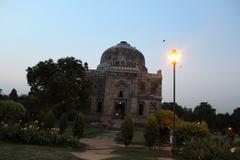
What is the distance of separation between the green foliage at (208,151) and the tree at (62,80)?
23.2m

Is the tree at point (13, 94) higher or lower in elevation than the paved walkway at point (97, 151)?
higher

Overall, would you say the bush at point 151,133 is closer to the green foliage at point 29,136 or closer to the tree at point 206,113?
the green foliage at point 29,136

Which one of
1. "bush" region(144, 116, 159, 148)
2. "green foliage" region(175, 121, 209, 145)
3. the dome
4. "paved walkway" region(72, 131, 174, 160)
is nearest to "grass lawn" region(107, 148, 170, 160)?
"paved walkway" region(72, 131, 174, 160)

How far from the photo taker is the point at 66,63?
4116cm

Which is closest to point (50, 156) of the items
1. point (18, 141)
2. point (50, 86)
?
point (18, 141)

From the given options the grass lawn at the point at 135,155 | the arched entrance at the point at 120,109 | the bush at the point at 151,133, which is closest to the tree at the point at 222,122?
the arched entrance at the point at 120,109

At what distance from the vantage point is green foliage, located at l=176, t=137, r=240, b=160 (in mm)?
13108

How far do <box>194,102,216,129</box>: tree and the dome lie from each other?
18.9 metres

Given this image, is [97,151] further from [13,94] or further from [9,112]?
[13,94]

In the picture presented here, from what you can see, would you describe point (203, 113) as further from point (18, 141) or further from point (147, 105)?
point (18, 141)

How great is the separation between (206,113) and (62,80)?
38.7 metres

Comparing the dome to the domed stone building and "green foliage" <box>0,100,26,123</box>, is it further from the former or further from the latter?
"green foliage" <box>0,100,26,123</box>

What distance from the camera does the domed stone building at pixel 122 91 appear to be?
4938 centimetres

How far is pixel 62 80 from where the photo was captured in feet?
123
